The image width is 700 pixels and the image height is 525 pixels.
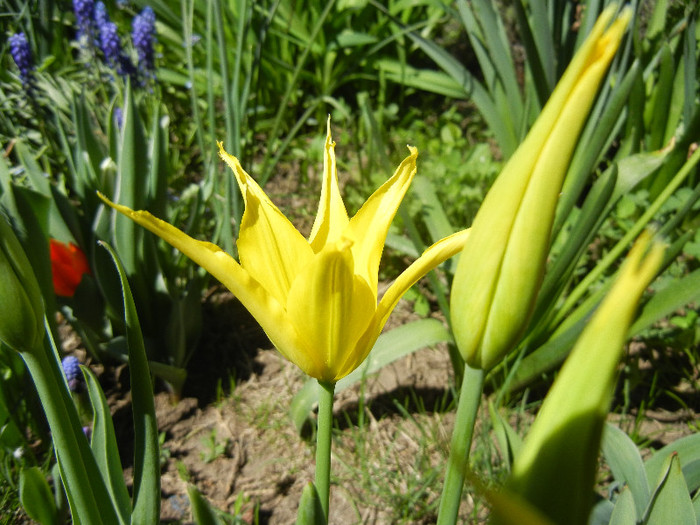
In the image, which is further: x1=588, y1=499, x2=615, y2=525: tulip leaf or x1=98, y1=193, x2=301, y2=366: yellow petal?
x1=588, y1=499, x2=615, y2=525: tulip leaf

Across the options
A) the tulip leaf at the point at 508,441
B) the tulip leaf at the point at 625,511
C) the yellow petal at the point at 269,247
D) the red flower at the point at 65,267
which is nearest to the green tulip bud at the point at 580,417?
the yellow petal at the point at 269,247

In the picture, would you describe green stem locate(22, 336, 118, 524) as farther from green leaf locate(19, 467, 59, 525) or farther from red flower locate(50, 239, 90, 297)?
red flower locate(50, 239, 90, 297)

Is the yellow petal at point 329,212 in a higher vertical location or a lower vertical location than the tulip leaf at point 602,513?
higher

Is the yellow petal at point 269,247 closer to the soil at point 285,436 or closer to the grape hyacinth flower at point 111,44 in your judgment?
the soil at point 285,436

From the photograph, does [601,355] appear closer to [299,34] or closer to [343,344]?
[343,344]

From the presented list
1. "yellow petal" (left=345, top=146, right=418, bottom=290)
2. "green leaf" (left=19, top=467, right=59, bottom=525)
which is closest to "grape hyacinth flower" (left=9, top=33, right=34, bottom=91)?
"green leaf" (left=19, top=467, right=59, bottom=525)

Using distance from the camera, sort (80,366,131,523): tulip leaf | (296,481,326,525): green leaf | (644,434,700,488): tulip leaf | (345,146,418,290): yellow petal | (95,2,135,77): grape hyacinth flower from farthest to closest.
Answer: (95,2,135,77): grape hyacinth flower
(644,434,700,488): tulip leaf
(80,366,131,523): tulip leaf
(345,146,418,290): yellow petal
(296,481,326,525): green leaf

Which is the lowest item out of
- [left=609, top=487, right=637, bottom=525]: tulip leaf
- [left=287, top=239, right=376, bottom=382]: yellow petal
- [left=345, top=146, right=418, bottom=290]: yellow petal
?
[left=609, top=487, right=637, bottom=525]: tulip leaf
